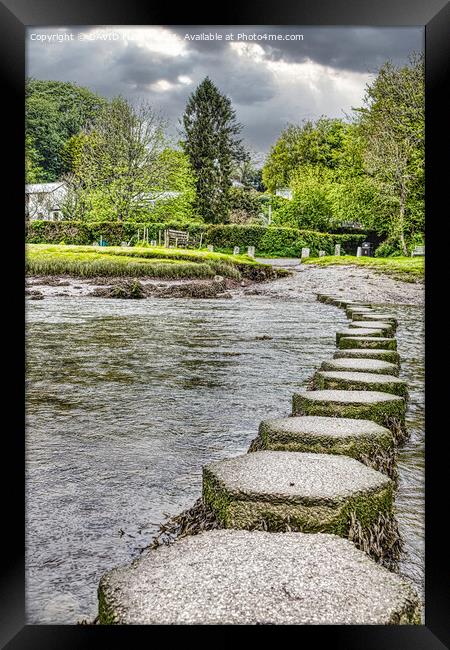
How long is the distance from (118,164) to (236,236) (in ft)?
2.80

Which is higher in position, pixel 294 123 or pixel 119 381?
pixel 294 123

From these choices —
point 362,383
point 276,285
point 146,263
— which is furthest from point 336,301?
point 362,383

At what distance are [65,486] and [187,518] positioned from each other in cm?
72

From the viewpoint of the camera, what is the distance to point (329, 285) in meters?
4.52

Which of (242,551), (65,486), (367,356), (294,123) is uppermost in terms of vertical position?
(294,123)

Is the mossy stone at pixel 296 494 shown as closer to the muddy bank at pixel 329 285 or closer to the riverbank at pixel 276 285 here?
the riverbank at pixel 276 285

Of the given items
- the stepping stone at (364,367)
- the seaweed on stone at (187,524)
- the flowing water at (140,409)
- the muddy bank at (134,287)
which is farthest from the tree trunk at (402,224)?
the seaweed on stone at (187,524)

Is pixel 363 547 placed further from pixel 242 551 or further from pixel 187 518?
pixel 187 518

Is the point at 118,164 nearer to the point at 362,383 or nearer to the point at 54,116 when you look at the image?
the point at 54,116

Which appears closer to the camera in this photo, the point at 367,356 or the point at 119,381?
the point at 367,356

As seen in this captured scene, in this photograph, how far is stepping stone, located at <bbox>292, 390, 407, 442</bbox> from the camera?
100 inches

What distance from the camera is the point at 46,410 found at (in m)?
3.42

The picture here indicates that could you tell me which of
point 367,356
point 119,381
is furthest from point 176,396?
point 367,356
